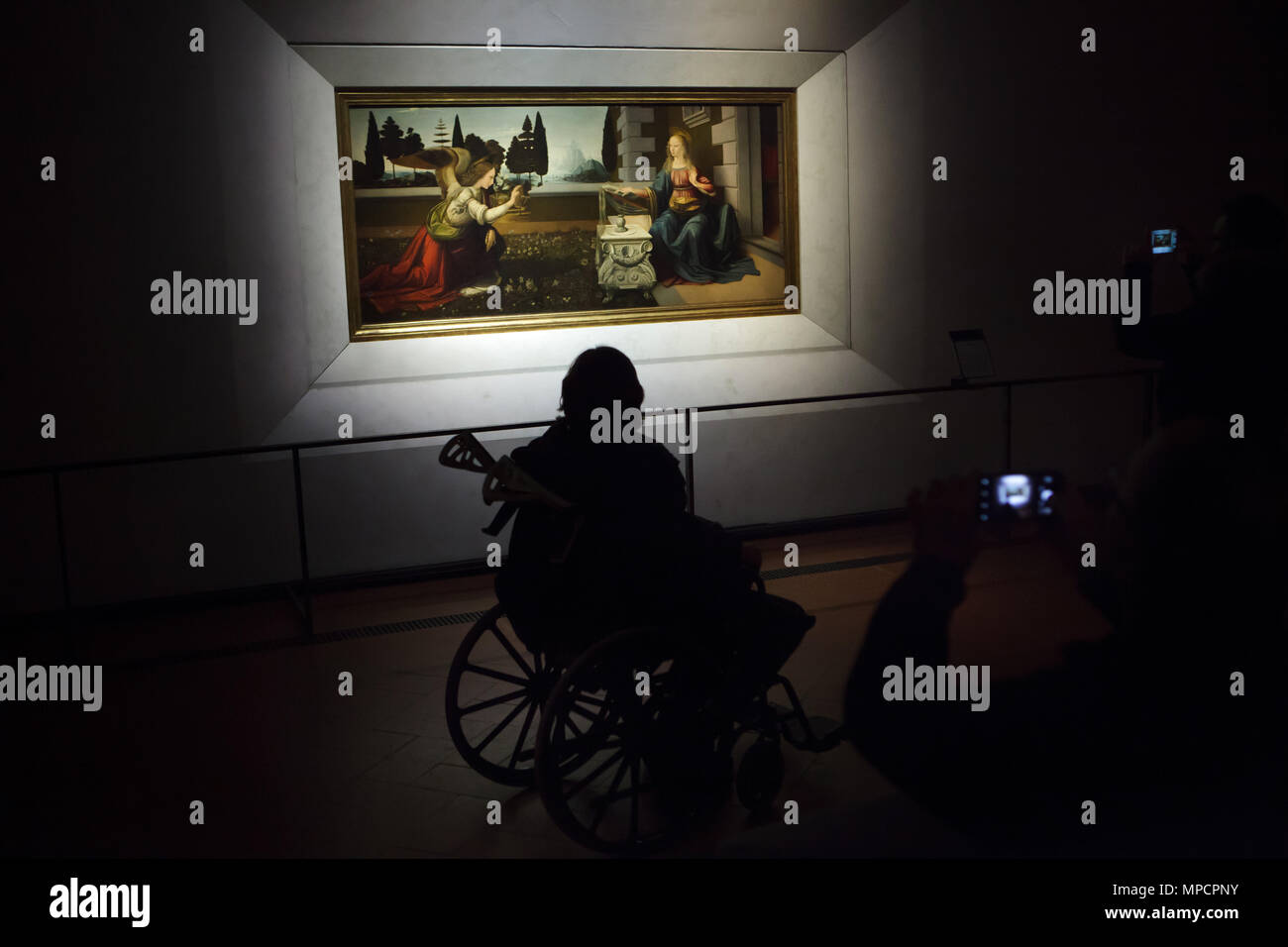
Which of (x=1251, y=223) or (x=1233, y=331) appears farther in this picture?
(x=1251, y=223)

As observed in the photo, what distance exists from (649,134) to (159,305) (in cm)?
304

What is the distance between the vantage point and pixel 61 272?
5.95m

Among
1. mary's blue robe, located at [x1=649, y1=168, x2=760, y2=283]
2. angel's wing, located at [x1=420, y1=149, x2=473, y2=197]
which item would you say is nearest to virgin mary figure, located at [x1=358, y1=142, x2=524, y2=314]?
angel's wing, located at [x1=420, y1=149, x2=473, y2=197]

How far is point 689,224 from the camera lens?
24.0 ft

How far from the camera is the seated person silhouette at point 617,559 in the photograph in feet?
11.0

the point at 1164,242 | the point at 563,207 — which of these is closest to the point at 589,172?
the point at 563,207

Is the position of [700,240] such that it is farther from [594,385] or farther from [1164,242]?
[594,385]

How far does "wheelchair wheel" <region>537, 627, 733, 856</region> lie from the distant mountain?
4.30 meters

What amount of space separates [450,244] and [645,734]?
14.0 ft

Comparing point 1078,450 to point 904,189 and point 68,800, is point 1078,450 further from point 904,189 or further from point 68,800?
point 68,800

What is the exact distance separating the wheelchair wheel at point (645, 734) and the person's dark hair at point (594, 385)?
26.4 inches

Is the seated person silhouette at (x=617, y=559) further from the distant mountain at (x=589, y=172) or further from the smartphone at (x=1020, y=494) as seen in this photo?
the distant mountain at (x=589, y=172)

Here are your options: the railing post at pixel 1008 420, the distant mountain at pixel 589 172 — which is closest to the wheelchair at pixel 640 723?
the railing post at pixel 1008 420

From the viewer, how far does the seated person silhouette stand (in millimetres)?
3340
